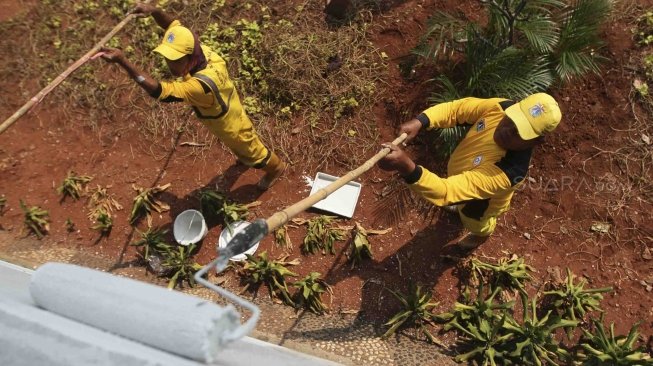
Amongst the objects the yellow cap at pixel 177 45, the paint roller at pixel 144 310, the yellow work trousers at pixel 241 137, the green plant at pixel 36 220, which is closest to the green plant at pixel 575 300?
the yellow work trousers at pixel 241 137

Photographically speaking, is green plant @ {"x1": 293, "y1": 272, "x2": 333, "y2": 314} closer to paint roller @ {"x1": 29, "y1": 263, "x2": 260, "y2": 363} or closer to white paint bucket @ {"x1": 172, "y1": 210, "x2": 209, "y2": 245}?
white paint bucket @ {"x1": 172, "y1": 210, "x2": 209, "y2": 245}

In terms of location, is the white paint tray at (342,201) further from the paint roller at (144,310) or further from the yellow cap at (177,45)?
the paint roller at (144,310)

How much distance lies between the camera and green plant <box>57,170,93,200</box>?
4422 mm

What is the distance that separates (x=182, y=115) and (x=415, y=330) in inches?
136

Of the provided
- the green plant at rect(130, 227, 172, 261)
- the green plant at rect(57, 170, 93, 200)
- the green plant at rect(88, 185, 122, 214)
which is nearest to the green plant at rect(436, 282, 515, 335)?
the green plant at rect(130, 227, 172, 261)

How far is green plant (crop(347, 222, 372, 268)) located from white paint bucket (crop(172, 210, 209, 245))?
4.84 ft

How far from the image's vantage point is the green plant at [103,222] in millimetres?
4133

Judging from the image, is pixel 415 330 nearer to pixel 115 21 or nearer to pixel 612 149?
pixel 612 149

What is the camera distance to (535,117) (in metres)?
2.46

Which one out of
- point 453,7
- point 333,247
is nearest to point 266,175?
point 333,247

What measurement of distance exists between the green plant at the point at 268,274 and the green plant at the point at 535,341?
6.07ft

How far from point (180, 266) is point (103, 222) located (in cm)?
108

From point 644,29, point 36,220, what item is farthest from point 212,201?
point 644,29

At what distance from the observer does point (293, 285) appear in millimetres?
3631
